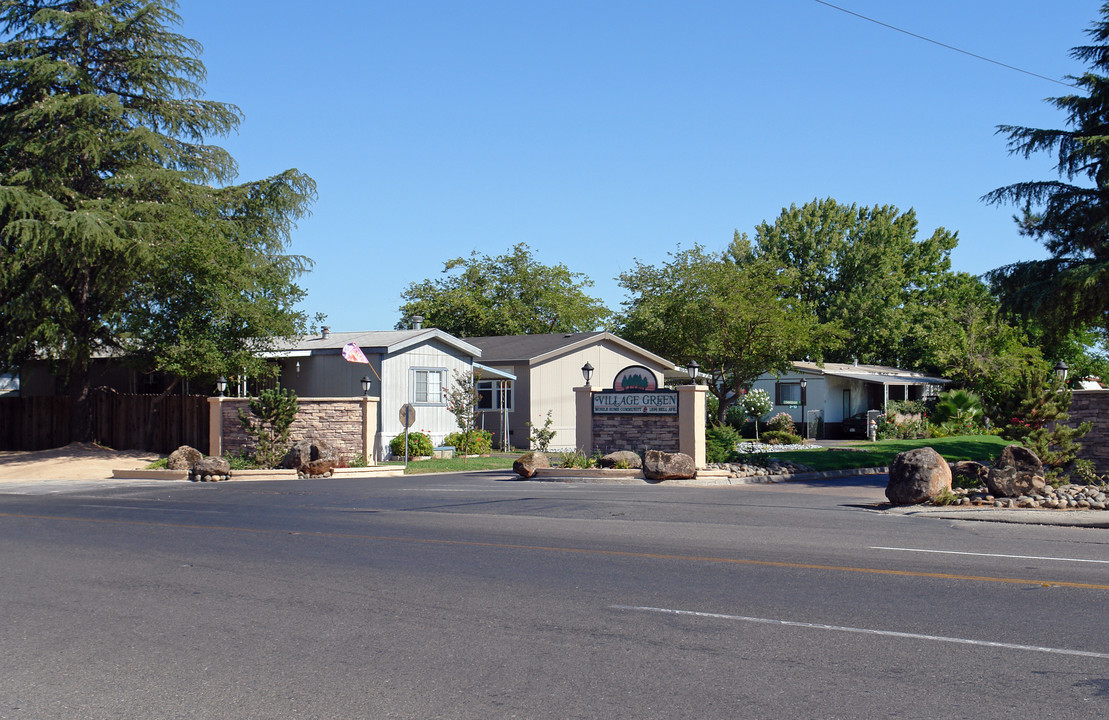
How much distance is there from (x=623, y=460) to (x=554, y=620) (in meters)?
16.5

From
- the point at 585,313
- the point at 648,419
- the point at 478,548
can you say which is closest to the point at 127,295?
the point at 648,419

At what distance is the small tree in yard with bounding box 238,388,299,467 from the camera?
2656 cm

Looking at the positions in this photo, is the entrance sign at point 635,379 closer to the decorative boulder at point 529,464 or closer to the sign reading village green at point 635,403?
the sign reading village green at point 635,403

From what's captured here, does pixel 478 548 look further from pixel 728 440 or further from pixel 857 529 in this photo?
pixel 728 440

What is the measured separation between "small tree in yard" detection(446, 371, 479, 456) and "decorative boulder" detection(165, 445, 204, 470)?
8758 millimetres

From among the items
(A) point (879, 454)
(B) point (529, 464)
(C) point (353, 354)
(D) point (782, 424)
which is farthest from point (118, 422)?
(D) point (782, 424)

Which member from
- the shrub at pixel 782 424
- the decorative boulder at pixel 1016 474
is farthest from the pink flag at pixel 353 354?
the shrub at pixel 782 424

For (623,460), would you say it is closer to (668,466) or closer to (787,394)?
(668,466)

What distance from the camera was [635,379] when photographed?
28.1m

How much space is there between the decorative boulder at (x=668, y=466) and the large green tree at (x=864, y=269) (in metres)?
36.4

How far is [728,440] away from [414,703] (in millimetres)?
20645

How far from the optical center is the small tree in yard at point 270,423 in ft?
87.1

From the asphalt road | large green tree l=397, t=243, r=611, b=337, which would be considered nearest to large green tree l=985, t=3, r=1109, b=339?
the asphalt road

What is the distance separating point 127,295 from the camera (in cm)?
3122
